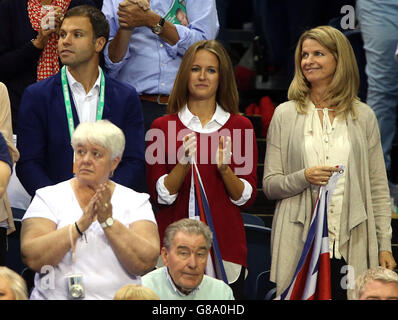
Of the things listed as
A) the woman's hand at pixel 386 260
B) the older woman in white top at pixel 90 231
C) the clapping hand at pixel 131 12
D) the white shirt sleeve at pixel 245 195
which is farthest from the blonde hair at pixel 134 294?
the clapping hand at pixel 131 12

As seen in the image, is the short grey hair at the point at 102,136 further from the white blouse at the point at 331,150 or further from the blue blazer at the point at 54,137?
the white blouse at the point at 331,150

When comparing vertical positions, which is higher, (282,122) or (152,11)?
(152,11)

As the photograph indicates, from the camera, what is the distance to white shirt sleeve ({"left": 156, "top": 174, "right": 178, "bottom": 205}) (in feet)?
15.5

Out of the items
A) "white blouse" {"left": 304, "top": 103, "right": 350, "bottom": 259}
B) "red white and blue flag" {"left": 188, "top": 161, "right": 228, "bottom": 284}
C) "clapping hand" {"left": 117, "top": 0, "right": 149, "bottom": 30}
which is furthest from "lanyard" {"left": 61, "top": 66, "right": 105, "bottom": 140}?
"white blouse" {"left": 304, "top": 103, "right": 350, "bottom": 259}

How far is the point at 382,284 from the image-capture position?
4.11 m

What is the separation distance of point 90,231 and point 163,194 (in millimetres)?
678

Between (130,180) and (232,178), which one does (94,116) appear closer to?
(130,180)

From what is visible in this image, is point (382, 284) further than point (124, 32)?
No

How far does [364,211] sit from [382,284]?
808 millimetres

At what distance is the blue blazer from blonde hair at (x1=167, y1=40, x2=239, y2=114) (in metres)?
0.25

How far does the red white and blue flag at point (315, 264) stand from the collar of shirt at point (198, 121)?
62 cm
